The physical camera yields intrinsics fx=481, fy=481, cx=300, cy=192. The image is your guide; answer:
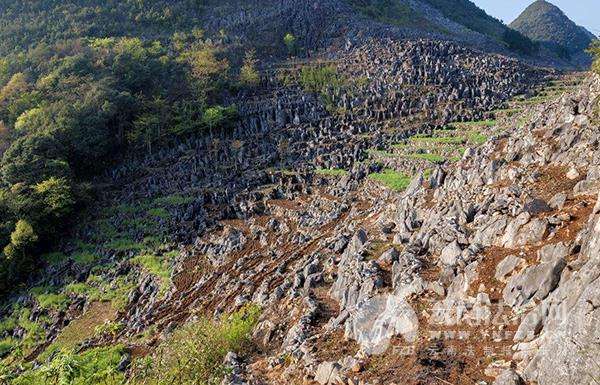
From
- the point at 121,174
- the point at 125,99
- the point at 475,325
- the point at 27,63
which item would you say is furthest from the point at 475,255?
the point at 27,63

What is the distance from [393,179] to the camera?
128ft

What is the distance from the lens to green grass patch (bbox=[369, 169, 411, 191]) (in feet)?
122

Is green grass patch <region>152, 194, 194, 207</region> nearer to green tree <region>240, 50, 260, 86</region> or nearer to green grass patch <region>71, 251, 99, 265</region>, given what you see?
green grass patch <region>71, 251, 99, 265</region>

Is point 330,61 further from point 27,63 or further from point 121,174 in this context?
point 27,63

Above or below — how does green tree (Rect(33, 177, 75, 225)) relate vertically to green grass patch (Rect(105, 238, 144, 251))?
above

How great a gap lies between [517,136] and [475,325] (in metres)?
13.2

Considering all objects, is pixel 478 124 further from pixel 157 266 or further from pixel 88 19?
pixel 88 19

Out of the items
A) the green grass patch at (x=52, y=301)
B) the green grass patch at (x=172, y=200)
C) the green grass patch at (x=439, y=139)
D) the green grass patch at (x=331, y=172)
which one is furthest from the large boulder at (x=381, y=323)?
the green grass patch at (x=172, y=200)

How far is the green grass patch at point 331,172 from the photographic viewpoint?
43.9 m

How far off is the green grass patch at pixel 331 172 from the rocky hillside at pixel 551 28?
9334 centimetres

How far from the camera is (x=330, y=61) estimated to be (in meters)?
66.1

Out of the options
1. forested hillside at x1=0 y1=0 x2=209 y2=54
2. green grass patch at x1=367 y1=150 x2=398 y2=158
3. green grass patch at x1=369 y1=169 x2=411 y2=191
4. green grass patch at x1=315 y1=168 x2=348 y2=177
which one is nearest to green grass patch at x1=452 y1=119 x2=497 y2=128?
green grass patch at x1=367 y1=150 x2=398 y2=158

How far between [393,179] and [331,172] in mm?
7285

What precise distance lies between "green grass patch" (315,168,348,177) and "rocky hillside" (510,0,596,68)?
306ft
